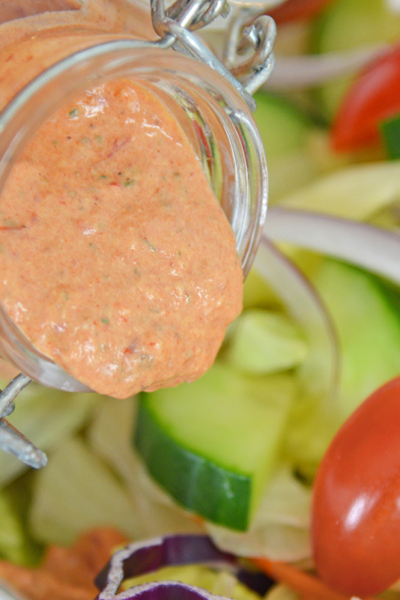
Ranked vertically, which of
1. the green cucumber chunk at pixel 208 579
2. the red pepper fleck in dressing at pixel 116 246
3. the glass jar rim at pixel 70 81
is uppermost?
the glass jar rim at pixel 70 81

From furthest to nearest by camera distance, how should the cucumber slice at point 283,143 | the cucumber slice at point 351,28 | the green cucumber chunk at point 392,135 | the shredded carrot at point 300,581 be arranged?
the cucumber slice at point 351,28 → the cucumber slice at point 283,143 → the green cucumber chunk at point 392,135 → the shredded carrot at point 300,581

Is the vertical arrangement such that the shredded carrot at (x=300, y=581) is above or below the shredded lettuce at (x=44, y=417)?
below

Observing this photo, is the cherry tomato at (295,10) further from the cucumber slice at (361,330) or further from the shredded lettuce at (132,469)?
the shredded lettuce at (132,469)

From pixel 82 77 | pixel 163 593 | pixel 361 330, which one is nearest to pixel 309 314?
pixel 361 330

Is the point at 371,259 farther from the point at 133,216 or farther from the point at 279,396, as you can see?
the point at 133,216

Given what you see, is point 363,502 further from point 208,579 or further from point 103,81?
point 103,81

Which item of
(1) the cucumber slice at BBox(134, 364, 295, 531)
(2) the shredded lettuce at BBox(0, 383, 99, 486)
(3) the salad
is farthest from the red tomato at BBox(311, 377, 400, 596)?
(2) the shredded lettuce at BBox(0, 383, 99, 486)

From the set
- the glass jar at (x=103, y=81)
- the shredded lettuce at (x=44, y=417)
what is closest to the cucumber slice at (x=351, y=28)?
the glass jar at (x=103, y=81)
